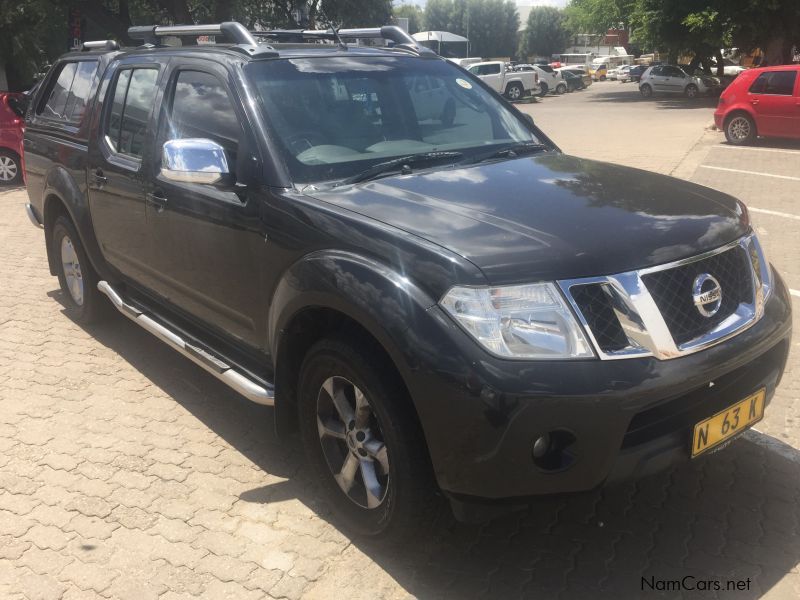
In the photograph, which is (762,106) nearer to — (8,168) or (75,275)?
(8,168)

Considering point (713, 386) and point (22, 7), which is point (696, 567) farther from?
point (22, 7)

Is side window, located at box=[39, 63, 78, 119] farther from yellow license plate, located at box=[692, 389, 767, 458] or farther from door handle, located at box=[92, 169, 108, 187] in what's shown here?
→ yellow license plate, located at box=[692, 389, 767, 458]

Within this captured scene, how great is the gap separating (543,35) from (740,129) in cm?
8728

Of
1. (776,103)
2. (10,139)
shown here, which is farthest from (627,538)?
(776,103)

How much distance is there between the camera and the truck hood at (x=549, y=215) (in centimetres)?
255

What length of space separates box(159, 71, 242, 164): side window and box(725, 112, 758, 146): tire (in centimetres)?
1522

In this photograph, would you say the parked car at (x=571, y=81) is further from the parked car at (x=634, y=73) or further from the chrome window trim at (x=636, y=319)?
the chrome window trim at (x=636, y=319)

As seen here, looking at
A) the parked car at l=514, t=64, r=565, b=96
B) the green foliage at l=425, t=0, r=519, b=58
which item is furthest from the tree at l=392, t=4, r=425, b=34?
the parked car at l=514, t=64, r=565, b=96

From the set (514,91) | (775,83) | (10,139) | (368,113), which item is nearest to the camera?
(368,113)

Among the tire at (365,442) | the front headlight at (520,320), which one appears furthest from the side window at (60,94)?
the front headlight at (520,320)

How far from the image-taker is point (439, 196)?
10.1ft

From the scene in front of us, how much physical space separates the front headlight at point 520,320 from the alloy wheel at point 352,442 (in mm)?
581

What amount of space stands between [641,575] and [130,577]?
1.93 meters

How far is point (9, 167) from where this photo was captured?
13.0m
